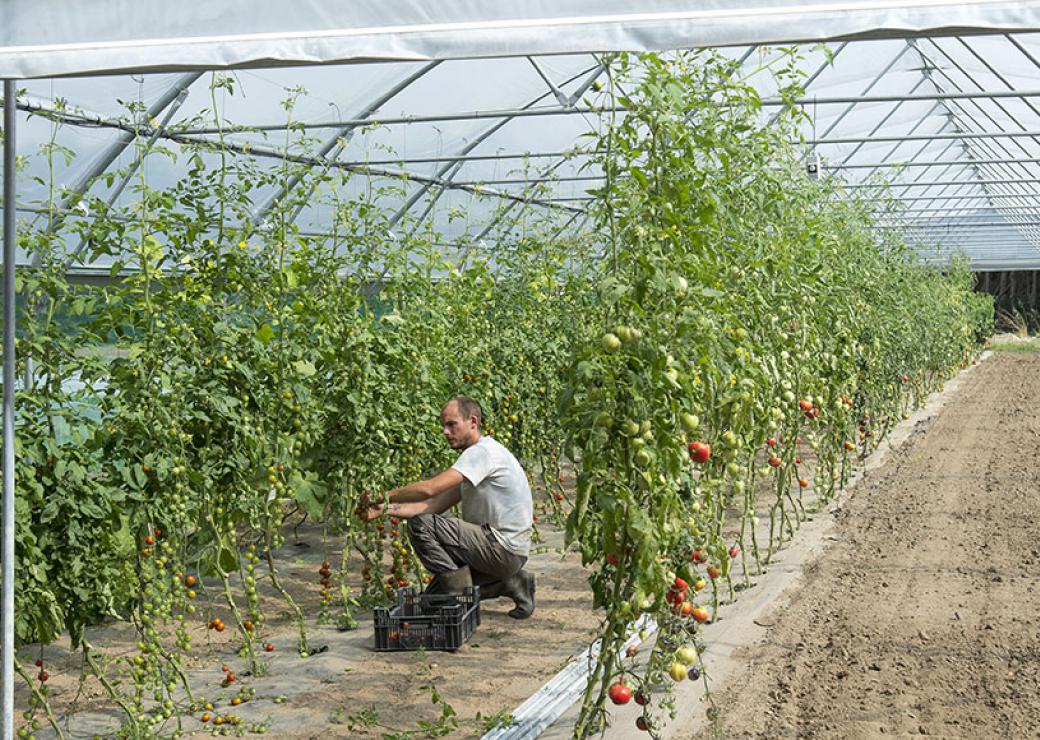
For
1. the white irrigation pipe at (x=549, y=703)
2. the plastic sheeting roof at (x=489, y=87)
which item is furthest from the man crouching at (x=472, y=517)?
the plastic sheeting roof at (x=489, y=87)

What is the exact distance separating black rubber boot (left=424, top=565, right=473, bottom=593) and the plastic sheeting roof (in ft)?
5.43

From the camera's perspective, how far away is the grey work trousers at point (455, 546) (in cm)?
447

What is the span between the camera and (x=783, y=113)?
15.4 feet

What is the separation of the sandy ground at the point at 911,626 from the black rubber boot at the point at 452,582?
3.63 ft

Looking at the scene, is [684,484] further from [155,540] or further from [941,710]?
[155,540]

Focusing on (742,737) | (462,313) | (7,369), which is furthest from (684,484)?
(462,313)

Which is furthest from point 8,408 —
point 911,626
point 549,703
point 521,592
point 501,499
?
point 911,626

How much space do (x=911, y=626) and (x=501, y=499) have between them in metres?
1.64

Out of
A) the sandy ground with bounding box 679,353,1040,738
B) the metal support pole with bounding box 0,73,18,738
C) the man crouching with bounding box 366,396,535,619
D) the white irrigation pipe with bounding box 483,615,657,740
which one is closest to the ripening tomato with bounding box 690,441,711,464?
the white irrigation pipe with bounding box 483,615,657,740

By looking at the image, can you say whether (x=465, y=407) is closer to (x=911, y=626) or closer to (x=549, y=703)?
(x=549, y=703)

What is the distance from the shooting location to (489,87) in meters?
8.59

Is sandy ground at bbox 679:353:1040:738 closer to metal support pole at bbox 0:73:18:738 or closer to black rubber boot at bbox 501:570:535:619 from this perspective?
black rubber boot at bbox 501:570:535:619

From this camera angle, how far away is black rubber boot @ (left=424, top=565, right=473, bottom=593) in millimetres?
4465

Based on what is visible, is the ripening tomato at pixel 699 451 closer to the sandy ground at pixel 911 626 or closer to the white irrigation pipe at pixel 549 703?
the white irrigation pipe at pixel 549 703
